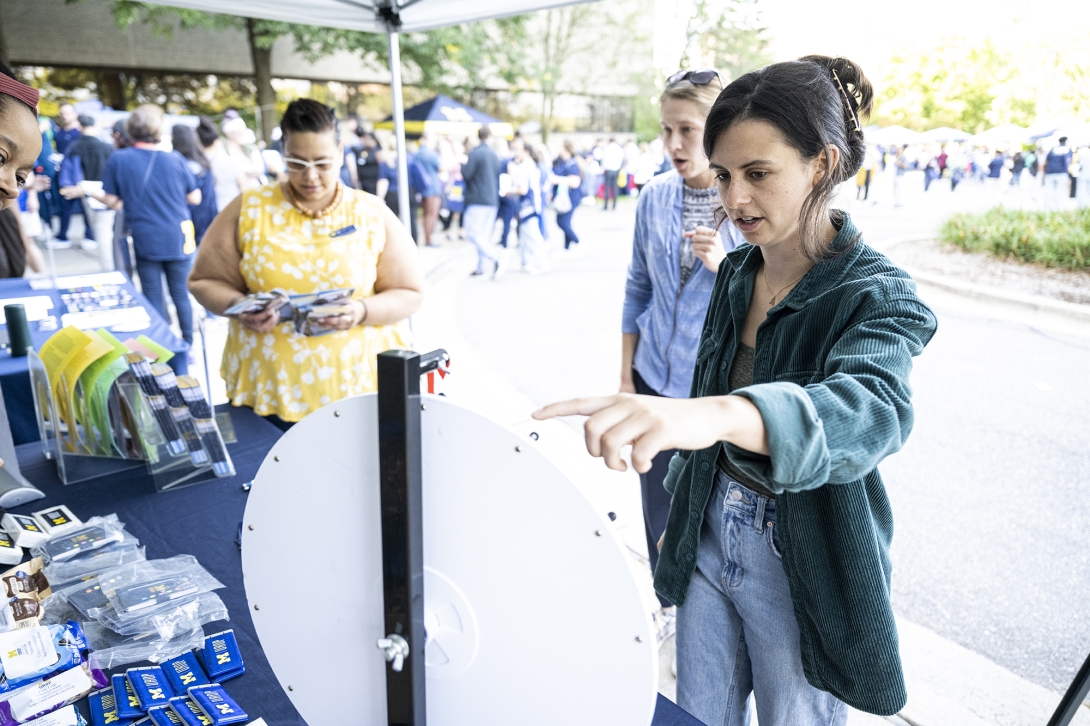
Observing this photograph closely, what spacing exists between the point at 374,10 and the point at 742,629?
3215 mm

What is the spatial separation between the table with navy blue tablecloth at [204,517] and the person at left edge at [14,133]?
0.80 meters

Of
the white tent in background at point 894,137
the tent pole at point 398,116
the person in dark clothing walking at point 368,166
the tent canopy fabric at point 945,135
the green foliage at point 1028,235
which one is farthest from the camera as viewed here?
the white tent in background at point 894,137

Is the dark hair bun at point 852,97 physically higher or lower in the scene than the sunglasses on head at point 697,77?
lower

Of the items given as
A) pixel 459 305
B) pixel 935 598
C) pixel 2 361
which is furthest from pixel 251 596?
pixel 459 305

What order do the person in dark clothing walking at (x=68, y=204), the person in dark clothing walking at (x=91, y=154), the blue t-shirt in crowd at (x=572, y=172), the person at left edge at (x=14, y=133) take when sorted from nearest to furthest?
the person at left edge at (x=14, y=133) < the person in dark clothing walking at (x=91, y=154) < the person in dark clothing walking at (x=68, y=204) < the blue t-shirt in crowd at (x=572, y=172)

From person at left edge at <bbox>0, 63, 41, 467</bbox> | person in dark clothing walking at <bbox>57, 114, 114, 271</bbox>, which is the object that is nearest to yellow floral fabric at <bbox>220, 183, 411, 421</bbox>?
person at left edge at <bbox>0, 63, 41, 467</bbox>

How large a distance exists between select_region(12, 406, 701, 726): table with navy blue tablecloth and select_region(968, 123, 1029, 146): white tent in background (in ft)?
22.2

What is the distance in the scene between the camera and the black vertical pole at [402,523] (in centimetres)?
78

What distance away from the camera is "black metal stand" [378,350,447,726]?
783 mm

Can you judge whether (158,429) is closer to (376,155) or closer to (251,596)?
(251,596)

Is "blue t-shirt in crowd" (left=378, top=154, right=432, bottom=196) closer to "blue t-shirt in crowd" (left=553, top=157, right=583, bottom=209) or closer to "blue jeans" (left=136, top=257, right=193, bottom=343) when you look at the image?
"blue t-shirt in crowd" (left=553, top=157, right=583, bottom=209)

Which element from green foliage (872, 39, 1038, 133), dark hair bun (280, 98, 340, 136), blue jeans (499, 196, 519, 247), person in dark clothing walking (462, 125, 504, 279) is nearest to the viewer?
dark hair bun (280, 98, 340, 136)

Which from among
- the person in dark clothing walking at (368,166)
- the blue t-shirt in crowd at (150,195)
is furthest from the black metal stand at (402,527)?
the person in dark clothing walking at (368,166)

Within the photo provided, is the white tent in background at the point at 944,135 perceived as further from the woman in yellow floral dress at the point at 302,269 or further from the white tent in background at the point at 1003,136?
the woman in yellow floral dress at the point at 302,269
